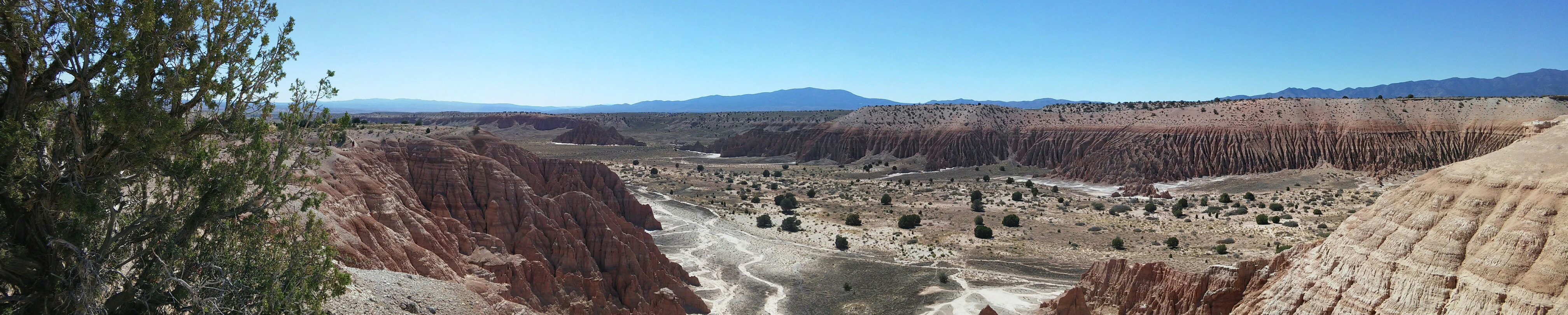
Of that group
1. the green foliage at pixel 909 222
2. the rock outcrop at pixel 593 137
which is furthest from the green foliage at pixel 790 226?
the rock outcrop at pixel 593 137

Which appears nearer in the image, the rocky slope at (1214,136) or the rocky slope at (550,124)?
the rocky slope at (1214,136)

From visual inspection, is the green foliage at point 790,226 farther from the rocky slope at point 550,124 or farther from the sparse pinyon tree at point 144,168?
the rocky slope at point 550,124

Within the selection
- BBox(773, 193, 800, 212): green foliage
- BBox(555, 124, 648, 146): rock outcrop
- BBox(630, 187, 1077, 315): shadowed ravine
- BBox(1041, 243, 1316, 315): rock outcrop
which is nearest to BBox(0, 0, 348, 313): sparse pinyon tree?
BBox(630, 187, 1077, 315): shadowed ravine

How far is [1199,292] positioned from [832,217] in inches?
1450

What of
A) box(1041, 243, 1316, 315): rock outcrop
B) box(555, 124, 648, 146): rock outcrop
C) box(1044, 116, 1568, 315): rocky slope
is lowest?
box(555, 124, 648, 146): rock outcrop

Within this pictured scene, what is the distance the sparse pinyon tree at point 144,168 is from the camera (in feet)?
30.0

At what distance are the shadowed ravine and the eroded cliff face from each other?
337cm

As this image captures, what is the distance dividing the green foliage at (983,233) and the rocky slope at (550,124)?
90.4 m

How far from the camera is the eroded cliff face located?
19.2 m

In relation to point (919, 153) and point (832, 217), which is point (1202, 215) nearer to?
point (832, 217)

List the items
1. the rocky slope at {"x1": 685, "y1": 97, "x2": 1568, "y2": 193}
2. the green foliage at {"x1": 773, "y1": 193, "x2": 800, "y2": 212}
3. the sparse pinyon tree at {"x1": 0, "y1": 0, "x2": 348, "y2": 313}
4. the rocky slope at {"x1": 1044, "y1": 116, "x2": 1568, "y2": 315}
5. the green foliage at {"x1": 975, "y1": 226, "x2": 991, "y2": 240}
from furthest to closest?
the rocky slope at {"x1": 685, "y1": 97, "x2": 1568, "y2": 193}, the green foliage at {"x1": 773, "y1": 193, "x2": 800, "y2": 212}, the green foliage at {"x1": 975, "y1": 226, "x2": 991, "y2": 240}, the rocky slope at {"x1": 1044, "y1": 116, "x2": 1568, "y2": 315}, the sparse pinyon tree at {"x1": 0, "y1": 0, "x2": 348, "y2": 313}

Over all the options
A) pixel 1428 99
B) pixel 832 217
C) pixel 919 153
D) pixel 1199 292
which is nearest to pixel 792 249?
pixel 832 217

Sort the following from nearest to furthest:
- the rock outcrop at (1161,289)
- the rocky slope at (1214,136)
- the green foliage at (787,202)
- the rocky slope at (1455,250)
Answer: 1. the rocky slope at (1455,250)
2. the rock outcrop at (1161,289)
3. the green foliage at (787,202)
4. the rocky slope at (1214,136)

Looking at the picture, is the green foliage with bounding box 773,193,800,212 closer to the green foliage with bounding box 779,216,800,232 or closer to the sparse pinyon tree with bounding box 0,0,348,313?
the green foliage with bounding box 779,216,800,232
